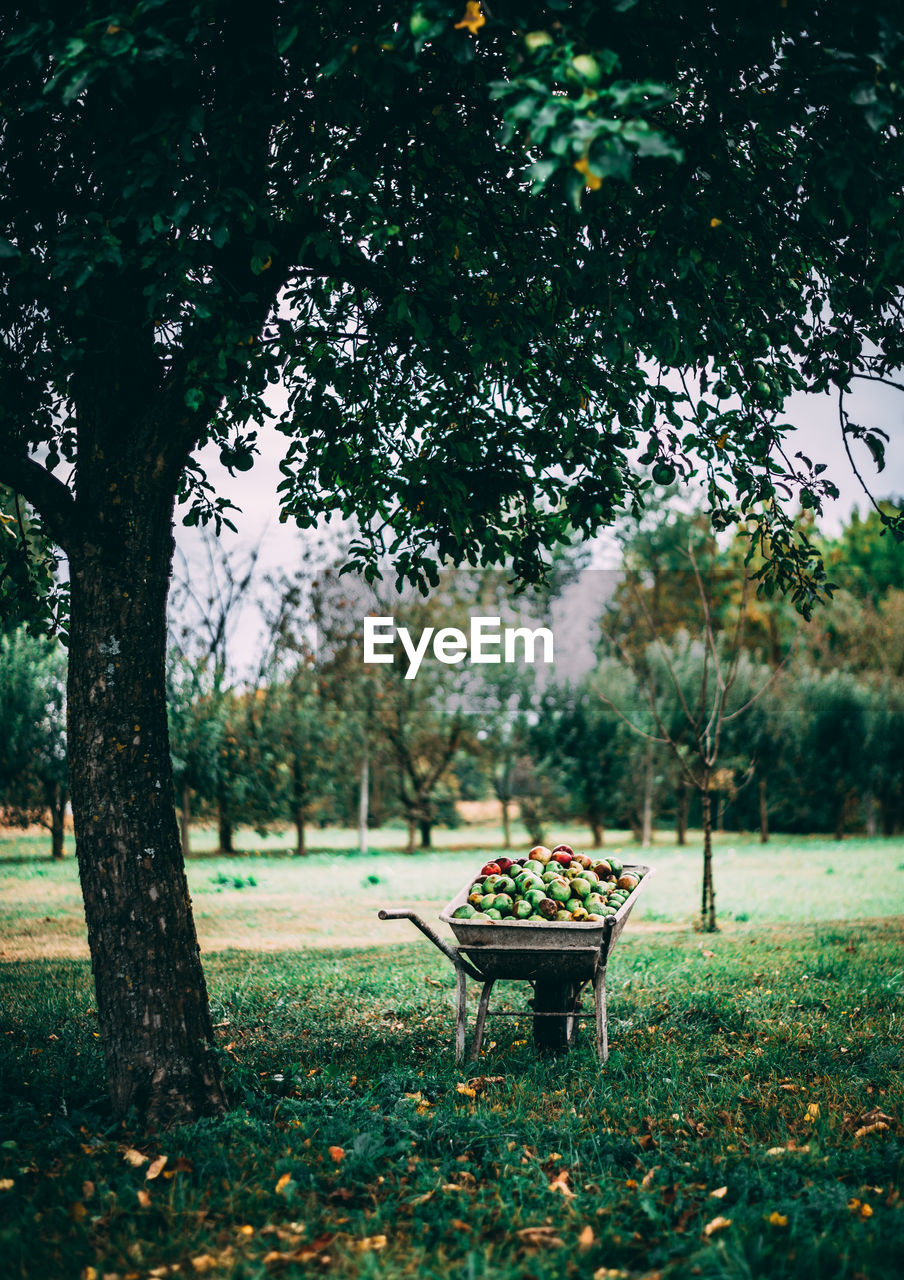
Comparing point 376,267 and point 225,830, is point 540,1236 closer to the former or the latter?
point 376,267

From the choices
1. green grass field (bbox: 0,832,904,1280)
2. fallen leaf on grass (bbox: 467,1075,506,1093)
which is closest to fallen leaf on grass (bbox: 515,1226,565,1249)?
green grass field (bbox: 0,832,904,1280)

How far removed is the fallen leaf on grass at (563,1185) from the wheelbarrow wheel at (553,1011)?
1689 millimetres

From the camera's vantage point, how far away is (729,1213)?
341cm

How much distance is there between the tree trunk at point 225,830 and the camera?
2389 centimetres

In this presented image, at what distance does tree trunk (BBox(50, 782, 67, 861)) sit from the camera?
19188 mm

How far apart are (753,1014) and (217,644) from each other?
63.4 ft

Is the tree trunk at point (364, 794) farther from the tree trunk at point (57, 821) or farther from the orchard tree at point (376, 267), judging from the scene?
the orchard tree at point (376, 267)

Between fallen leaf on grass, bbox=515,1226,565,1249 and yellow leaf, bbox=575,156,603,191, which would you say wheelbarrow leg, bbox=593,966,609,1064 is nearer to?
fallen leaf on grass, bbox=515,1226,565,1249

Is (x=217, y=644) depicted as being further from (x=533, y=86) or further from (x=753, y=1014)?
(x=533, y=86)

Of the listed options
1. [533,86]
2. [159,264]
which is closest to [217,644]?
[159,264]

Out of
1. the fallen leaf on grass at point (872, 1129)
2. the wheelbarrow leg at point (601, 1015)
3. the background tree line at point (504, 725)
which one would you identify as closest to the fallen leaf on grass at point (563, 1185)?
the fallen leaf on grass at point (872, 1129)

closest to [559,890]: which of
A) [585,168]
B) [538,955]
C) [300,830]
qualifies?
[538,955]

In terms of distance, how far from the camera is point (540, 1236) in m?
3.30

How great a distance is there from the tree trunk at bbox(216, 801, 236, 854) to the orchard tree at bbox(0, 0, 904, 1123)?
18806mm
